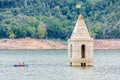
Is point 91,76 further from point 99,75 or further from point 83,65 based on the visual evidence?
point 83,65

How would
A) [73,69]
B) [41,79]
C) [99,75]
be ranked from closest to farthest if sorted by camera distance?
[41,79] → [99,75] → [73,69]

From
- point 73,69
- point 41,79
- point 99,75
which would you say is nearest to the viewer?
point 41,79

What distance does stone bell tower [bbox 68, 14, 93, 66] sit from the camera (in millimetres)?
104500

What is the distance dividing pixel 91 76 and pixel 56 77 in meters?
4.24

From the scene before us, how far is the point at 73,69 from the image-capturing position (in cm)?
10106

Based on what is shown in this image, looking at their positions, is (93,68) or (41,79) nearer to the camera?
(41,79)

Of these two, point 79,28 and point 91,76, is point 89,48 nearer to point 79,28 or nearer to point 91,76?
point 79,28

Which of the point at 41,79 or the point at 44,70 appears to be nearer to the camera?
the point at 41,79

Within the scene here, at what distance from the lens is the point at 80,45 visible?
105 meters

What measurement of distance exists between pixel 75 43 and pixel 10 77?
16.5 metres

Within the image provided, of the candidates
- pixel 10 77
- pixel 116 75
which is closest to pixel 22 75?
pixel 10 77

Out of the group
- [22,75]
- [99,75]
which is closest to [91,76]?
[99,75]

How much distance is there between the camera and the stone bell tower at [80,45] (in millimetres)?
104500

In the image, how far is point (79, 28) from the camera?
10444cm
